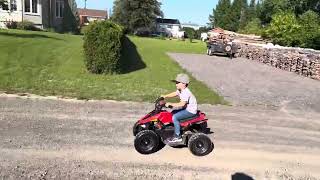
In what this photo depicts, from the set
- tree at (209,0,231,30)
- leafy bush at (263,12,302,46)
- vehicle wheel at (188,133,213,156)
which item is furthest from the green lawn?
tree at (209,0,231,30)

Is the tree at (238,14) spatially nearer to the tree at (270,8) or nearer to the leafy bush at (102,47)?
the tree at (270,8)

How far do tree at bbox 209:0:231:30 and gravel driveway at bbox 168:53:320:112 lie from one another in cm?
8305

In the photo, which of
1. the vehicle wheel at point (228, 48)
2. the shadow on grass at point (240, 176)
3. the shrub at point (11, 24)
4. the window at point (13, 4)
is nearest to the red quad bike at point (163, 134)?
the shadow on grass at point (240, 176)

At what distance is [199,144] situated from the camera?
902 centimetres

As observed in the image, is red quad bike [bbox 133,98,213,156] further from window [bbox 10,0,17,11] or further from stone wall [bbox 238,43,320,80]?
window [bbox 10,0,17,11]

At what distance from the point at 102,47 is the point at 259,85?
728 cm

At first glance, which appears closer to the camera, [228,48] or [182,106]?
[182,106]

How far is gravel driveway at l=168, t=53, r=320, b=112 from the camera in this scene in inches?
650

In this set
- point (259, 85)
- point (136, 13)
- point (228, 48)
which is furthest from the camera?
point (136, 13)

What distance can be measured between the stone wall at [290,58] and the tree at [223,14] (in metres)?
74.8

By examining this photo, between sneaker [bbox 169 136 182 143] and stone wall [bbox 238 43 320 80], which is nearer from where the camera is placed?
sneaker [bbox 169 136 182 143]

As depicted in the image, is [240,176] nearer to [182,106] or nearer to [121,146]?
[182,106]

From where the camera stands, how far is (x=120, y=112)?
12523mm

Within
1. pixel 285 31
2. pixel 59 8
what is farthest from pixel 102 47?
pixel 59 8
